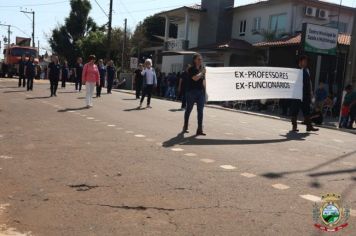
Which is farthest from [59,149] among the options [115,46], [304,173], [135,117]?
[115,46]

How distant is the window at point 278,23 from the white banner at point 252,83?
19.2m

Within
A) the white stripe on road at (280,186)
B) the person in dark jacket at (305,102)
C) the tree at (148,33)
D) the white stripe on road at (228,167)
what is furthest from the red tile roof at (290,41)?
the tree at (148,33)

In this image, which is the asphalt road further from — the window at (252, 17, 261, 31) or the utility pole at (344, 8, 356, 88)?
the window at (252, 17, 261, 31)

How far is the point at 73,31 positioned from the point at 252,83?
169ft

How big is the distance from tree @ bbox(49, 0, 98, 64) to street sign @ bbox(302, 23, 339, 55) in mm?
42534

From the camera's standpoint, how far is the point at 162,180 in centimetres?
613

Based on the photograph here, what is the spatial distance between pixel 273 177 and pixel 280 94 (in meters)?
6.45

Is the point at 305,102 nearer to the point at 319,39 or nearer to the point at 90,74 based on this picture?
the point at 90,74

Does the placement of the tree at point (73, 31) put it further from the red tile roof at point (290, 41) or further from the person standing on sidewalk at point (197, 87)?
the person standing on sidewalk at point (197, 87)

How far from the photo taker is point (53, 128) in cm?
1055

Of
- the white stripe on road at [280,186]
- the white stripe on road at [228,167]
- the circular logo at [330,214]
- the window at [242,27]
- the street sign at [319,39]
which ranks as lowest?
the white stripe on road at [228,167]

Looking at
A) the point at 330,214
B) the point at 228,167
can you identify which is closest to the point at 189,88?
the point at 228,167

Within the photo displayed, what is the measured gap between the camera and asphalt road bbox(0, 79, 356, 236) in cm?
457

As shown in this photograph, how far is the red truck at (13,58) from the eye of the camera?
143 ft
